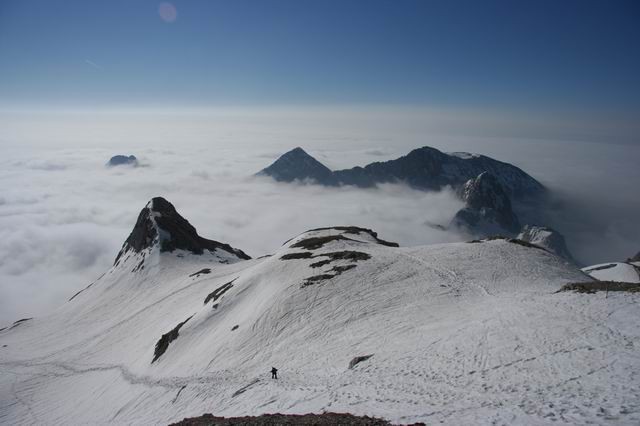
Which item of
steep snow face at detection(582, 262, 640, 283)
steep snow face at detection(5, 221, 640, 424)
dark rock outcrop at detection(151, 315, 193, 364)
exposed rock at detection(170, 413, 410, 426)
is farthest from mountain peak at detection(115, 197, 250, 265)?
steep snow face at detection(582, 262, 640, 283)

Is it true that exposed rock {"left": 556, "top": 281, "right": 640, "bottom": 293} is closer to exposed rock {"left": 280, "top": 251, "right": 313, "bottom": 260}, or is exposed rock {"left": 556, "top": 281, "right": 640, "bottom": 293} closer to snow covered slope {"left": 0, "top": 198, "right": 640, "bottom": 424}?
snow covered slope {"left": 0, "top": 198, "right": 640, "bottom": 424}

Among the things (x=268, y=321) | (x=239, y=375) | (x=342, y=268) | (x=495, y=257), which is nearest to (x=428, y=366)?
(x=239, y=375)

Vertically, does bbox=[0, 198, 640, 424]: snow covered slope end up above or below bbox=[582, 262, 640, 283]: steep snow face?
above

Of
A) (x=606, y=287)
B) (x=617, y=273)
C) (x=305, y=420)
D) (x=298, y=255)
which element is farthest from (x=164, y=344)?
(x=617, y=273)

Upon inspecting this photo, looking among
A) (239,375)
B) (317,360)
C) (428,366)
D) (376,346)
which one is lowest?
(239,375)

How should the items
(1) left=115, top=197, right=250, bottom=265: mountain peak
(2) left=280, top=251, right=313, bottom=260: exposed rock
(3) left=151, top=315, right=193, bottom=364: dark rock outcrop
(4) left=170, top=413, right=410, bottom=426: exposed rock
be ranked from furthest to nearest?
(1) left=115, top=197, right=250, bottom=265: mountain peak < (2) left=280, top=251, right=313, bottom=260: exposed rock < (3) left=151, top=315, right=193, bottom=364: dark rock outcrop < (4) left=170, top=413, right=410, bottom=426: exposed rock

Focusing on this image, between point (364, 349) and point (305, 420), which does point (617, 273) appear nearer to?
point (364, 349)

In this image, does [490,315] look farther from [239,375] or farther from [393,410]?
[239,375]
